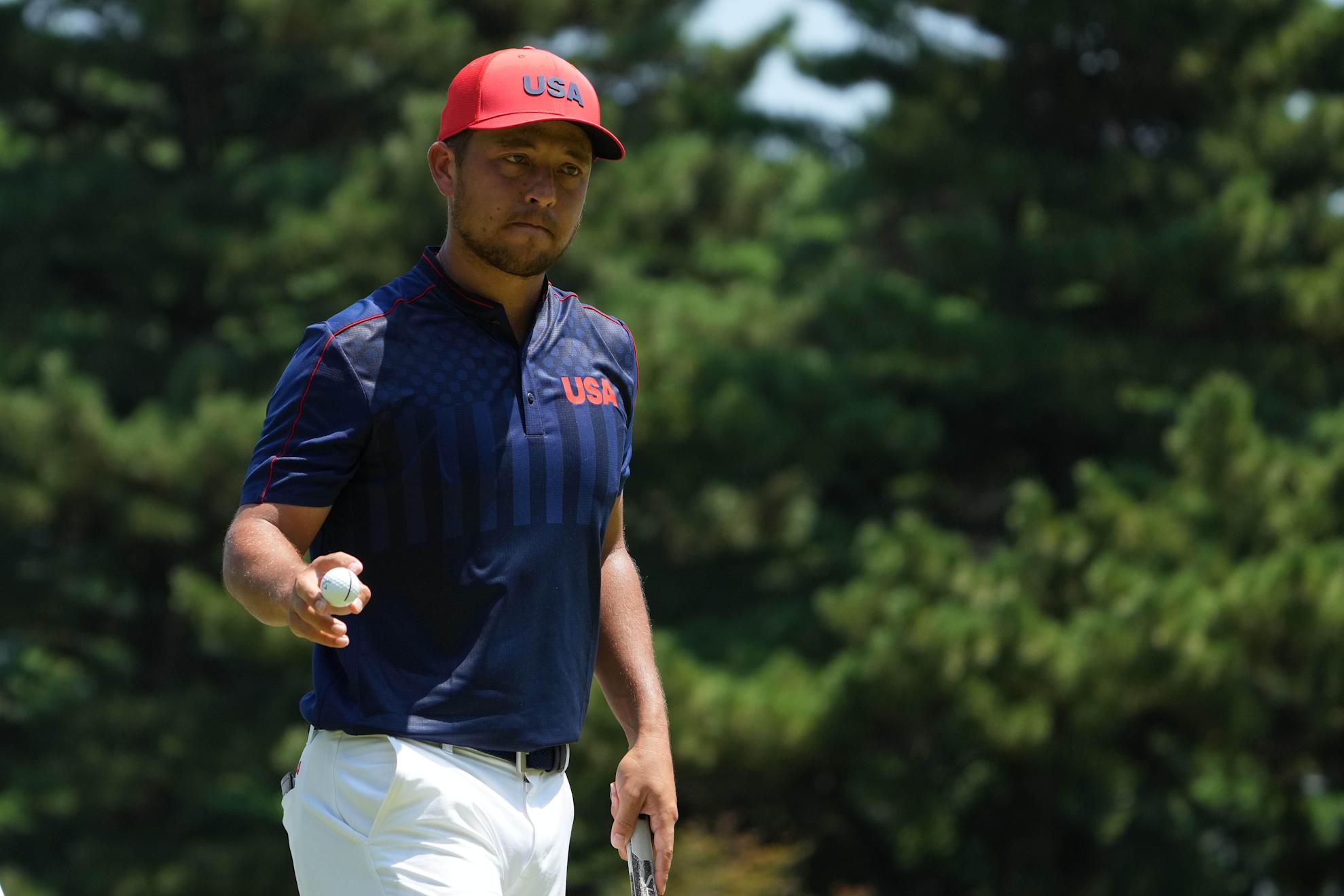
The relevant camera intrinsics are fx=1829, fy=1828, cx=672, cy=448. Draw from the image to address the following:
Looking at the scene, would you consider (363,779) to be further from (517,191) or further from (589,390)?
(517,191)

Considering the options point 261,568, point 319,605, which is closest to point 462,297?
point 261,568

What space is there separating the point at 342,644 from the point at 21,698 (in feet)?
47.5

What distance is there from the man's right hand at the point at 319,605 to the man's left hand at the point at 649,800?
0.63 metres

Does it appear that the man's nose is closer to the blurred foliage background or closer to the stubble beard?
the stubble beard

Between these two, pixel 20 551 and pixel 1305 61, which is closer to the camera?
pixel 1305 61

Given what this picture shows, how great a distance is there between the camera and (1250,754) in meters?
11.5

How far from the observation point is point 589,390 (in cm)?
266

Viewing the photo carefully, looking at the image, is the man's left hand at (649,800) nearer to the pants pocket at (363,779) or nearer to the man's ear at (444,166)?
the pants pocket at (363,779)

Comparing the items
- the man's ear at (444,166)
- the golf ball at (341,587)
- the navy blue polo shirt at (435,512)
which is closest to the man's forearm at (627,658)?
the navy blue polo shirt at (435,512)

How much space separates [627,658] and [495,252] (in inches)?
25.9

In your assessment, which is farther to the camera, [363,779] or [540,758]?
[540,758]

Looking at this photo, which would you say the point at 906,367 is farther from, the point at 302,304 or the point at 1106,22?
the point at 302,304

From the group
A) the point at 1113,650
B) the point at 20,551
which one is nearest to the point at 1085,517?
the point at 1113,650

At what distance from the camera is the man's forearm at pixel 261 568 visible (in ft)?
7.43
